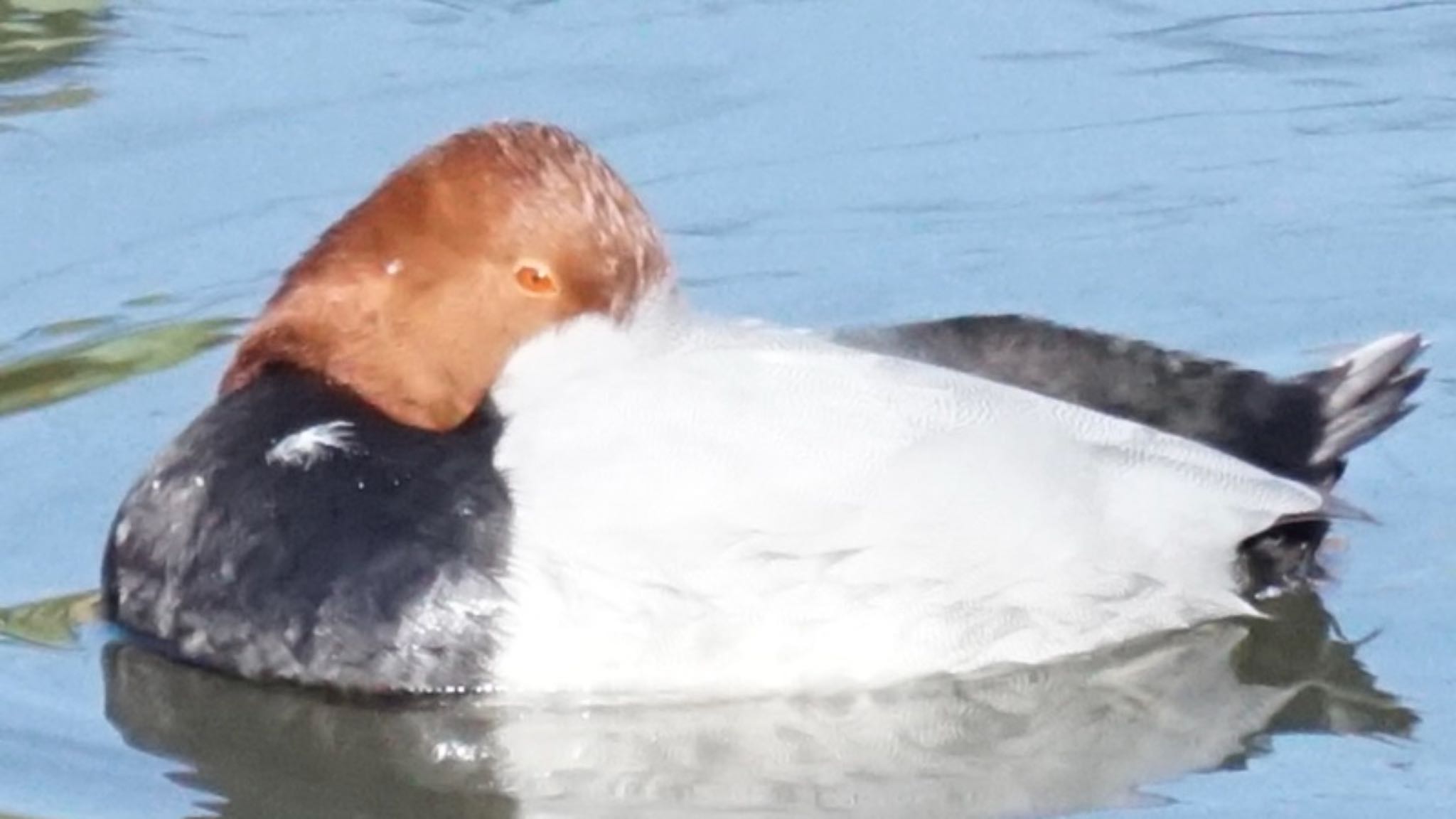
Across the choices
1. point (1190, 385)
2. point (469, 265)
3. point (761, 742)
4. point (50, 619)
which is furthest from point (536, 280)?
point (1190, 385)

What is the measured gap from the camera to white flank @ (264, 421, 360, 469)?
453 cm

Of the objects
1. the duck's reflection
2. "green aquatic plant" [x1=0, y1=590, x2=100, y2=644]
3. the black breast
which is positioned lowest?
"green aquatic plant" [x1=0, y1=590, x2=100, y2=644]

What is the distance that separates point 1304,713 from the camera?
4.57 meters

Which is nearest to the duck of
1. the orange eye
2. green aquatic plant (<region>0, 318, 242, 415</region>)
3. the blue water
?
the orange eye

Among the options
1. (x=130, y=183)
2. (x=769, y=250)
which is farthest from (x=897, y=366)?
(x=130, y=183)

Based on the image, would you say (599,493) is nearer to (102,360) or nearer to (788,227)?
(102,360)

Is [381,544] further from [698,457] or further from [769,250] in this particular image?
[769,250]

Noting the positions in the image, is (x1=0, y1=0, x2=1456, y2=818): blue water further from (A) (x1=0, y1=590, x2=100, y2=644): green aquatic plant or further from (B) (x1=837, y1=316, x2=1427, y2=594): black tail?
(B) (x1=837, y1=316, x2=1427, y2=594): black tail

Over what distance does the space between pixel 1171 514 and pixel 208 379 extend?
1.84 meters

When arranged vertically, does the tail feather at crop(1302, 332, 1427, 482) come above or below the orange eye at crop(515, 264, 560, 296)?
below

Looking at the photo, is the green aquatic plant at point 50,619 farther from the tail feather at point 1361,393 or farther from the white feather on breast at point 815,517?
the tail feather at point 1361,393

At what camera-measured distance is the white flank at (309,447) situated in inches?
178

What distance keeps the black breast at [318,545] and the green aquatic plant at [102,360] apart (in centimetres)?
87

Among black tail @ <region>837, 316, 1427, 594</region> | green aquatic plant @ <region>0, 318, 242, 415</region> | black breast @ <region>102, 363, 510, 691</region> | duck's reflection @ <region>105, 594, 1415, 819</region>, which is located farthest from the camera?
green aquatic plant @ <region>0, 318, 242, 415</region>
